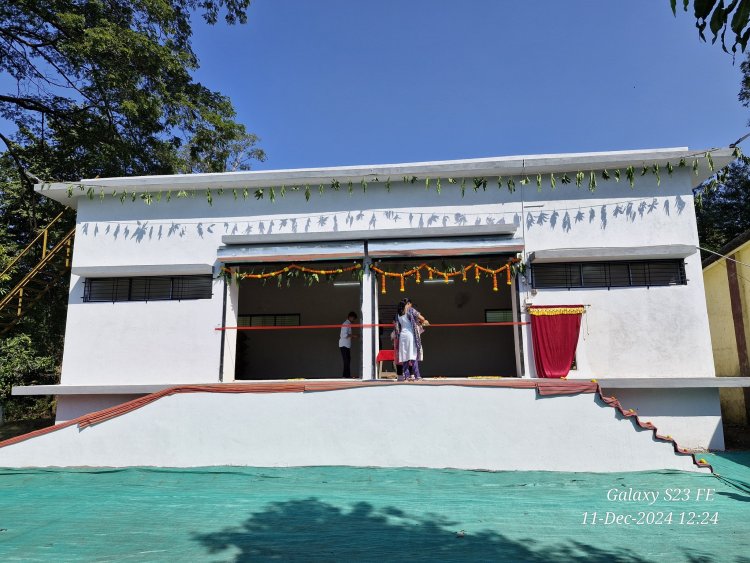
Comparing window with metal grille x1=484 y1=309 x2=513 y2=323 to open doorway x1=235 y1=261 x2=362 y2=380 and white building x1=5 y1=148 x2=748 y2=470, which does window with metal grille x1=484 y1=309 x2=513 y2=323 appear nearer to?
open doorway x1=235 y1=261 x2=362 y2=380

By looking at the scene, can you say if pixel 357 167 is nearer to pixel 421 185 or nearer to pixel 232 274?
pixel 421 185

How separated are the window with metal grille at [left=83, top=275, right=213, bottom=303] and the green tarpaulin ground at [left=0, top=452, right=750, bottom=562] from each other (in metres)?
3.65

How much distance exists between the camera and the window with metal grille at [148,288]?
1023 centimetres

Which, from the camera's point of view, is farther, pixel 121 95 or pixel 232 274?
pixel 121 95

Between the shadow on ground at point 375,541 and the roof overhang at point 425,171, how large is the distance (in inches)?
245

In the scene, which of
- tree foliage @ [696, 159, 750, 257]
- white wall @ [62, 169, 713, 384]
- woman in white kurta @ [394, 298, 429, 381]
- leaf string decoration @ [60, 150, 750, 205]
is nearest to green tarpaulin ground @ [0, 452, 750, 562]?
woman in white kurta @ [394, 298, 429, 381]

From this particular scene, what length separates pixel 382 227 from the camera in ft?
33.0

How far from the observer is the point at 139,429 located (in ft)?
26.0

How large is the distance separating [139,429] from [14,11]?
11.6 metres

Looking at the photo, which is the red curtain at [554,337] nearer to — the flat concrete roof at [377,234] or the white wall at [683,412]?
the white wall at [683,412]

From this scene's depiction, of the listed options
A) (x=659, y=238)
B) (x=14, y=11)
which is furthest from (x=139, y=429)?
(x=14, y=11)

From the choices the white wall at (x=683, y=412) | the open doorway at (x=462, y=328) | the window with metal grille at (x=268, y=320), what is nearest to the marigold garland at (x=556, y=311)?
the white wall at (x=683, y=412)

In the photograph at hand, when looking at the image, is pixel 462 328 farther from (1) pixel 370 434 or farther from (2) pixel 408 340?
(1) pixel 370 434

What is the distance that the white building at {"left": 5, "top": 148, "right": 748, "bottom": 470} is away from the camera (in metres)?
9.20
